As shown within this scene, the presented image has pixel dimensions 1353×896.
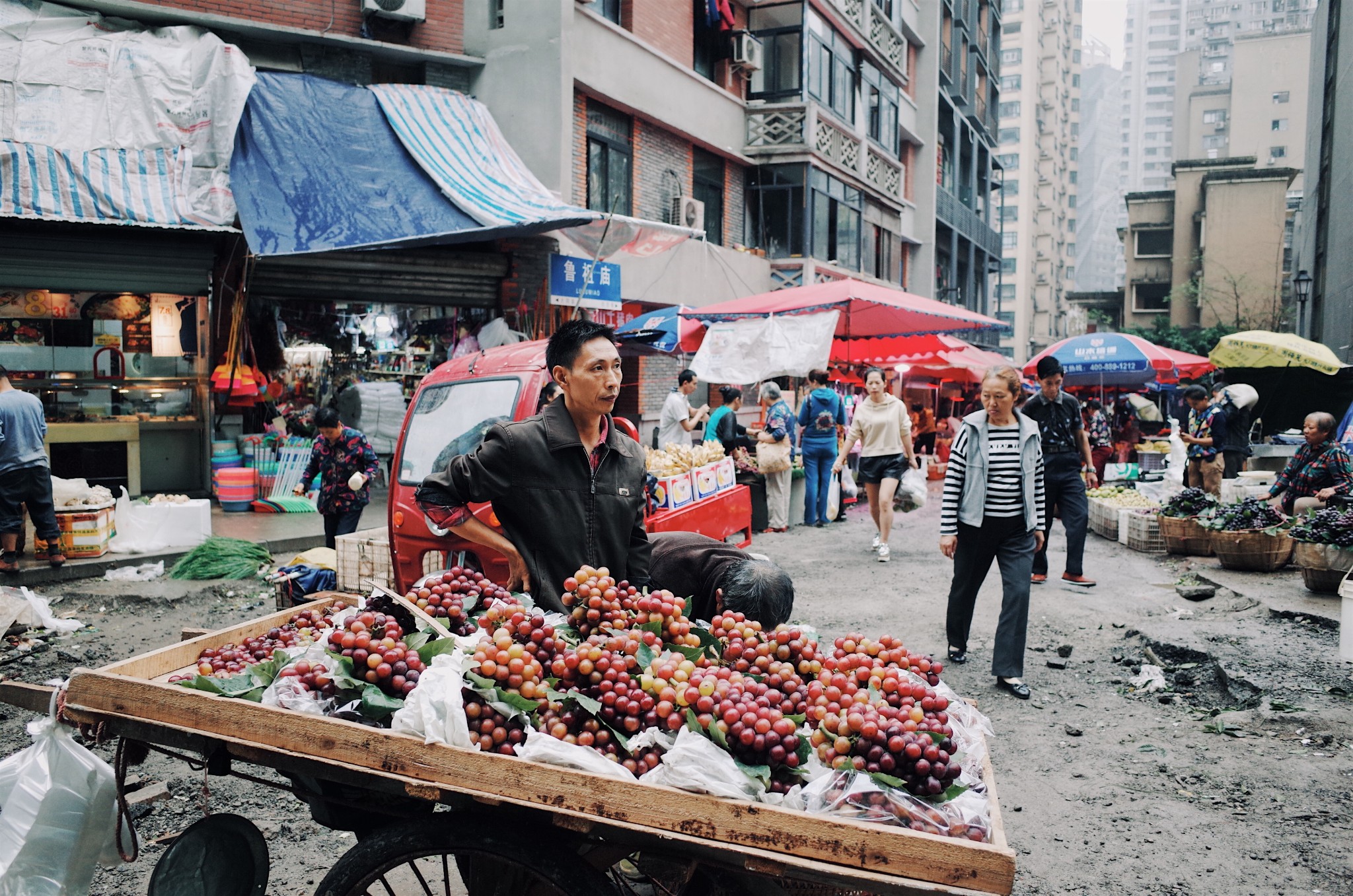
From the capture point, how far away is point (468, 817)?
2242 millimetres

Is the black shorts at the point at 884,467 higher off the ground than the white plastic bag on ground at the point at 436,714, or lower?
lower

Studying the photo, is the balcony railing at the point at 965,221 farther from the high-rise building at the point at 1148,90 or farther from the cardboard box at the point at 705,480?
the high-rise building at the point at 1148,90

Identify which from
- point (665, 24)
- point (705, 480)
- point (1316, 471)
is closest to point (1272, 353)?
point (1316, 471)

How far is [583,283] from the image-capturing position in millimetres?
13523

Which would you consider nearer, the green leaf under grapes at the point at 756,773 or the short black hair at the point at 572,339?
the green leaf under grapes at the point at 756,773

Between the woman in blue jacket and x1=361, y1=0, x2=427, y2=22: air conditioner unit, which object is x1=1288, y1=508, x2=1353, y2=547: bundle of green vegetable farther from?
x1=361, y1=0, x2=427, y2=22: air conditioner unit

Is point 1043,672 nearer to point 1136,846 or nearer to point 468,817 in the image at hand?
point 1136,846

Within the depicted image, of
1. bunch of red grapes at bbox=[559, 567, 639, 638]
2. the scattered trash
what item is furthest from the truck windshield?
the scattered trash

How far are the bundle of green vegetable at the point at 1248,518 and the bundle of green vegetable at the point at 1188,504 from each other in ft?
2.61

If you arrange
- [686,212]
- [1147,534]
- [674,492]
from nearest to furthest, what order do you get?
[674,492] < [1147,534] < [686,212]

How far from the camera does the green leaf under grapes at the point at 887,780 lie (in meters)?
2.01

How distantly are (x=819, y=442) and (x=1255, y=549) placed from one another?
519cm

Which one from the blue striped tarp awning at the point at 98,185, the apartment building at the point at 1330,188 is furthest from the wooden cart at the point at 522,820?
the apartment building at the point at 1330,188

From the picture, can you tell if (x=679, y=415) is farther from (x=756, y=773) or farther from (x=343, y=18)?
(x=756, y=773)
